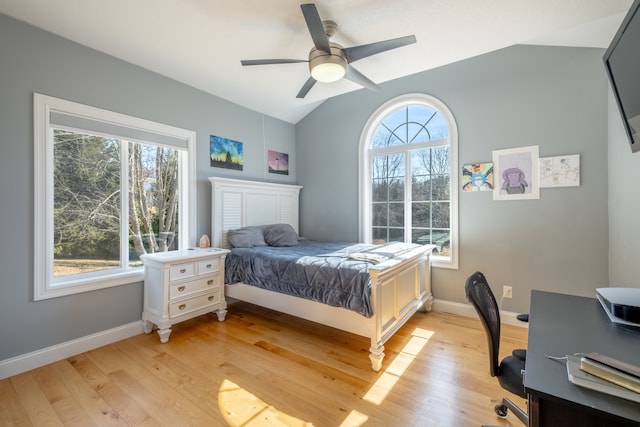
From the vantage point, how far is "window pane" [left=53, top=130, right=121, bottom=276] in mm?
2389

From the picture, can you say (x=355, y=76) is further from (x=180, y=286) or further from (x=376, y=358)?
(x=180, y=286)

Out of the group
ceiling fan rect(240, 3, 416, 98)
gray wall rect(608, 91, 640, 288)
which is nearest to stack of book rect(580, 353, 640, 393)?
gray wall rect(608, 91, 640, 288)

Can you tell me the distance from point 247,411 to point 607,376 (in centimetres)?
172

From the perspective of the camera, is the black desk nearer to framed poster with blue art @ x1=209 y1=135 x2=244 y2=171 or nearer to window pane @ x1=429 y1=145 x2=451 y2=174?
window pane @ x1=429 y1=145 x2=451 y2=174

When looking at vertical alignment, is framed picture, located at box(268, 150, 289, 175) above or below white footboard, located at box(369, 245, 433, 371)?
above

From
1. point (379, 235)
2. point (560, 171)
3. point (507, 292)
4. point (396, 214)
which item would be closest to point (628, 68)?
point (560, 171)

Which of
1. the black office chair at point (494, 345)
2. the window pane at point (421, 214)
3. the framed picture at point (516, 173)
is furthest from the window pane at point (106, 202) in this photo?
the framed picture at point (516, 173)

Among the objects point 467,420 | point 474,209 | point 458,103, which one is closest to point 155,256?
point 467,420

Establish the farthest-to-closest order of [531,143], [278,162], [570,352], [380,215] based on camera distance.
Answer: [278,162] → [380,215] → [531,143] → [570,352]

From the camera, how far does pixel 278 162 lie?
4309 millimetres

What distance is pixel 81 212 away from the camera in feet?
8.23

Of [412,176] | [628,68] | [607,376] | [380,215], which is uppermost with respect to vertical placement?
[628,68]

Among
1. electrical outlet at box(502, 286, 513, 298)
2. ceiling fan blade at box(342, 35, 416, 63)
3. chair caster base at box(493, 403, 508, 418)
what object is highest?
ceiling fan blade at box(342, 35, 416, 63)

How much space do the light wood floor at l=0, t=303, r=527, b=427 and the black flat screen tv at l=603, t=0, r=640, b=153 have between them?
178cm
